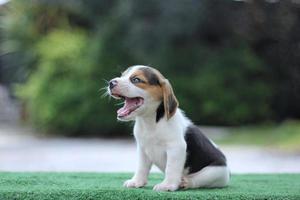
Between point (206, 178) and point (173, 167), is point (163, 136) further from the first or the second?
point (206, 178)

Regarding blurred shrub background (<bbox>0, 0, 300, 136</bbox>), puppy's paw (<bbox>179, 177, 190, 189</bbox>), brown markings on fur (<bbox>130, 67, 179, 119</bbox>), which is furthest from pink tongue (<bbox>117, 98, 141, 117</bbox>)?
blurred shrub background (<bbox>0, 0, 300, 136</bbox>)

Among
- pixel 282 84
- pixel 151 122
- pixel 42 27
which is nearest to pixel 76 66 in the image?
pixel 42 27

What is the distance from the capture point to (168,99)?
144 inches

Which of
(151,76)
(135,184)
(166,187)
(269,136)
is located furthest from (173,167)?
(269,136)

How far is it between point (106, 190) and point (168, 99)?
2.27 ft

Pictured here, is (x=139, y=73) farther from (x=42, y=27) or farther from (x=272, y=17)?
(x=42, y=27)

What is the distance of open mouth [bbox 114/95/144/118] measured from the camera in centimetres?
361

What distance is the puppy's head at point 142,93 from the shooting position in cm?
356

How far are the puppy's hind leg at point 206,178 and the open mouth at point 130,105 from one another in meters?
0.63

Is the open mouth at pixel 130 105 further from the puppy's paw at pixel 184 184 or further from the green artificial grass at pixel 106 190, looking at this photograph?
the puppy's paw at pixel 184 184

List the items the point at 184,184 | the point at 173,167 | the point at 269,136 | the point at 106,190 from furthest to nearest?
the point at 269,136, the point at 184,184, the point at 173,167, the point at 106,190

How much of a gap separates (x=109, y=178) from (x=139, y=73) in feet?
4.85

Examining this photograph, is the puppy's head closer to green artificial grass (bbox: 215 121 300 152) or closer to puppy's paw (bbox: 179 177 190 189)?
puppy's paw (bbox: 179 177 190 189)

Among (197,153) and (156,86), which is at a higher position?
(156,86)
